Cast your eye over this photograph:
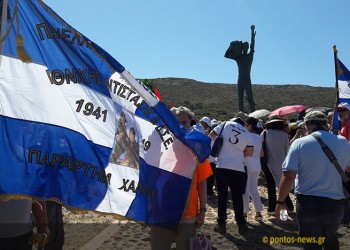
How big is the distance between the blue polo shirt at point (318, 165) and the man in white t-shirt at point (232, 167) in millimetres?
2438

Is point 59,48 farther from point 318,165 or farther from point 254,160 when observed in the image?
point 254,160

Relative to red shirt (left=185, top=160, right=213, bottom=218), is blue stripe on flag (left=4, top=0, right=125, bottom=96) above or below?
above

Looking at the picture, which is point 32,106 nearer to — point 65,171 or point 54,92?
point 54,92

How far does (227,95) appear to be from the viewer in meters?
64.7

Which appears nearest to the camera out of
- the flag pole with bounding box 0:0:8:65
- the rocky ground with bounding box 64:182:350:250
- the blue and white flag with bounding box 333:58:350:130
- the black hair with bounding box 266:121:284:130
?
the flag pole with bounding box 0:0:8:65

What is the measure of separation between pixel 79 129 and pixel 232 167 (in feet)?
12.0

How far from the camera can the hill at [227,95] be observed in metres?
54.9

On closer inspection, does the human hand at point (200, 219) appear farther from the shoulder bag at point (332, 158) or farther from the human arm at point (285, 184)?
the shoulder bag at point (332, 158)

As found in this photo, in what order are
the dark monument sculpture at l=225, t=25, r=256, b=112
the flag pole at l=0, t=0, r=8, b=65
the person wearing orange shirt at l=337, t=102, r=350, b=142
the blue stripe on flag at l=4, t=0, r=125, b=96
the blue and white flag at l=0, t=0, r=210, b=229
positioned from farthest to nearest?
the dark monument sculpture at l=225, t=25, r=256, b=112 < the person wearing orange shirt at l=337, t=102, r=350, b=142 < the blue stripe on flag at l=4, t=0, r=125, b=96 < the blue and white flag at l=0, t=0, r=210, b=229 < the flag pole at l=0, t=0, r=8, b=65

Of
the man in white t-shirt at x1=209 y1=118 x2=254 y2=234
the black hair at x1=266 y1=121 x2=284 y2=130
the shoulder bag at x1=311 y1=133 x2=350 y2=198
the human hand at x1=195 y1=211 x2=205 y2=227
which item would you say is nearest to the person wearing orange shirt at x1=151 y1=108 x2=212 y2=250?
the human hand at x1=195 y1=211 x2=205 y2=227

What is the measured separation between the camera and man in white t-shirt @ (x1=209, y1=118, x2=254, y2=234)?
6566mm

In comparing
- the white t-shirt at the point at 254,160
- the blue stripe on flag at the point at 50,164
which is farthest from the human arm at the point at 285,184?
the white t-shirt at the point at 254,160

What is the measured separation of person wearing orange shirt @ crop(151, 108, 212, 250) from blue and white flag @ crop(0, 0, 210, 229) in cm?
25

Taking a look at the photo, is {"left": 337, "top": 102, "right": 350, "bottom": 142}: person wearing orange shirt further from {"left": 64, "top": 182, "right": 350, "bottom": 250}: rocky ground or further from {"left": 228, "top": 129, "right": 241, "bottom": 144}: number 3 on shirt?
{"left": 228, "top": 129, "right": 241, "bottom": 144}: number 3 on shirt
